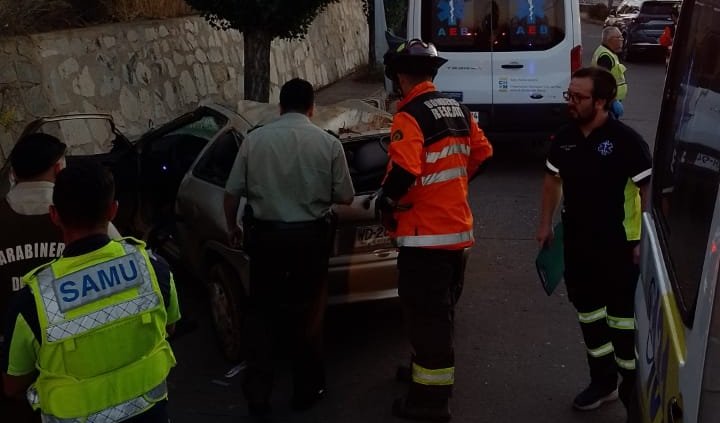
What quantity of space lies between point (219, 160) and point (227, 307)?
0.99m

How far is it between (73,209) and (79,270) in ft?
0.61

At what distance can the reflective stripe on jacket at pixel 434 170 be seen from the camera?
452 centimetres

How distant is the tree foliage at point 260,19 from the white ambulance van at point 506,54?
1501 millimetres

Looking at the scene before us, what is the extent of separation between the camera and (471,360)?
5680 millimetres

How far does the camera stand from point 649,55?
2553 cm

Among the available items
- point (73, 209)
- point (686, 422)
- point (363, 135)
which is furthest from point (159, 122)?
point (686, 422)

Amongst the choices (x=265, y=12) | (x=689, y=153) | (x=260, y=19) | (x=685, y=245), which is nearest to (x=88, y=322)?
(x=685, y=245)

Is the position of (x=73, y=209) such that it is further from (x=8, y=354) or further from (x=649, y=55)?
(x=649, y=55)

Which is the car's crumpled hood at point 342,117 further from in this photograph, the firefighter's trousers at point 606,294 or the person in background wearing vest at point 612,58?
the person in background wearing vest at point 612,58

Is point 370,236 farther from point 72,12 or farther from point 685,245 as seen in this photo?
point 72,12

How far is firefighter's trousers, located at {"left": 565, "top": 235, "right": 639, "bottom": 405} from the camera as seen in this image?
4484 mm

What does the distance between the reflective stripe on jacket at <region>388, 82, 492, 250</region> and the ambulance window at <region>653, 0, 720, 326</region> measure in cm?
108

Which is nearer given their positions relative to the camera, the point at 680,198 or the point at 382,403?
the point at 680,198

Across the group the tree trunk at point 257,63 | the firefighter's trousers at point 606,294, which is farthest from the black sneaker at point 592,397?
the tree trunk at point 257,63
